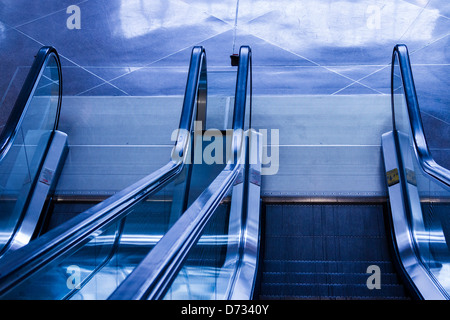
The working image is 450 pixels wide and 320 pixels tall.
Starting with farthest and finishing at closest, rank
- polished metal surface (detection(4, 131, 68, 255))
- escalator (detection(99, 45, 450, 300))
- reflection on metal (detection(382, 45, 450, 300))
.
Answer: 1. polished metal surface (detection(4, 131, 68, 255))
2. reflection on metal (detection(382, 45, 450, 300))
3. escalator (detection(99, 45, 450, 300))

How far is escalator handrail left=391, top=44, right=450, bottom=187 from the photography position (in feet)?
11.5

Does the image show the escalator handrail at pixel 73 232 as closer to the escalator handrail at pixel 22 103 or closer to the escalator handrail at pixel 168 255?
the escalator handrail at pixel 168 255

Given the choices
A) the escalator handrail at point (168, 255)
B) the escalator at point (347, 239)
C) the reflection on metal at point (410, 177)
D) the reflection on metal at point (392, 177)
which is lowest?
the escalator handrail at point (168, 255)

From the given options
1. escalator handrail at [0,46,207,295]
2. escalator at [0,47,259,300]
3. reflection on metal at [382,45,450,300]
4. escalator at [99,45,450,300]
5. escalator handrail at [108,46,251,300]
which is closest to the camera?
escalator handrail at [108,46,251,300]

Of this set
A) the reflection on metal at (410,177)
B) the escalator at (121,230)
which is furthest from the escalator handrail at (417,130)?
the escalator at (121,230)

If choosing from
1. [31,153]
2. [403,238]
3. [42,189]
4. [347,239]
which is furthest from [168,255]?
[42,189]

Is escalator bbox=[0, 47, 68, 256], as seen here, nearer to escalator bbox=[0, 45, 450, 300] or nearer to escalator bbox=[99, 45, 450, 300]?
escalator bbox=[0, 45, 450, 300]

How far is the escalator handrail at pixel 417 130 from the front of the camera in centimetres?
350

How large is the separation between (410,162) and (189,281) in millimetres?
2913

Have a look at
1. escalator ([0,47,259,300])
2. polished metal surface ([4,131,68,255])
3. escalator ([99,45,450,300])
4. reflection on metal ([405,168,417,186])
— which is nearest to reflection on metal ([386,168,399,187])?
escalator ([99,45,450,300])

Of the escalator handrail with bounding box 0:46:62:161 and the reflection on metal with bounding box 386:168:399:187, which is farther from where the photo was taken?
the reflection on metal with bounding box 386:168:399:187

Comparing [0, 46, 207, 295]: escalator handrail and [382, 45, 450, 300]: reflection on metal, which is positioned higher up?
[382, 45, 450, 300]: reflection on metal

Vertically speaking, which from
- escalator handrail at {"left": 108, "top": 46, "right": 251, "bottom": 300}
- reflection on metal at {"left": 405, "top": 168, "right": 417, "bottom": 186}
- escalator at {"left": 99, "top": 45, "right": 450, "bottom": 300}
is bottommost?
escalator handrail at {"left": 108, "top": 46, "right": 251, "bottom": 300}
